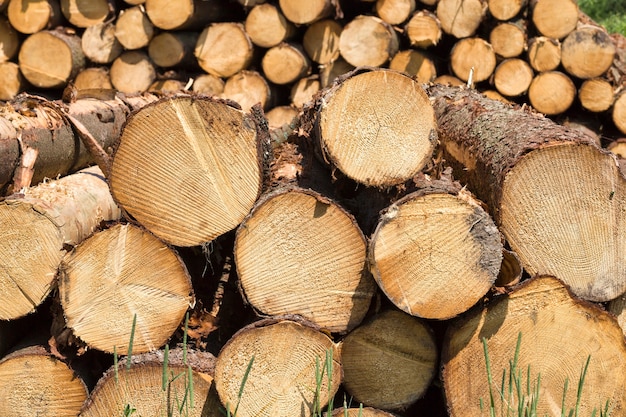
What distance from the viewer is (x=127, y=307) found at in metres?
2.68

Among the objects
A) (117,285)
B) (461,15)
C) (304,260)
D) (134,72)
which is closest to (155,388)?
(117,285)

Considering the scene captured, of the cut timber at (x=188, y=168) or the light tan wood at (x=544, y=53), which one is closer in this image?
the cut timber at (x=188, y=168)

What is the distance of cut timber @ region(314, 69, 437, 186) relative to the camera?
2.66 metres

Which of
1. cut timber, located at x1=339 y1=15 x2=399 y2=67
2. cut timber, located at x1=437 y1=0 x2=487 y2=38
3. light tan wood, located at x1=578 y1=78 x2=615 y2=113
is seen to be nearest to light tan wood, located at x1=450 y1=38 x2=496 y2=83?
cut timber, located at x1=437 y1=0 x2=487 y2=38

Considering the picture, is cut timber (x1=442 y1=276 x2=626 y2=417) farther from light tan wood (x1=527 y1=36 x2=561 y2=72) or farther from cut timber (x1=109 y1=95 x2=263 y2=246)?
light tan wood (x1=527 y1=36 x2=561 y2=72)

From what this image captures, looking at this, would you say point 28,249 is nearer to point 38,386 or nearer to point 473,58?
point 38,386

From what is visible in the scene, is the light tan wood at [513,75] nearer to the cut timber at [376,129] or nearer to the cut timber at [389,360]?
the cut timber at [376,129]

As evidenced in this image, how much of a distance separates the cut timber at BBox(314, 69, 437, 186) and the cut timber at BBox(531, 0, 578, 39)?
10.4 feet

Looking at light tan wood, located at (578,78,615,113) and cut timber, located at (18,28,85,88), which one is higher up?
cut timber, located at (18,28,85,88)

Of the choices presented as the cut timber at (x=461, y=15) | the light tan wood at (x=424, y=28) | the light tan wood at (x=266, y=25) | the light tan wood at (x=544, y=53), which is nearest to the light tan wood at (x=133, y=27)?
the light tan wood at (x=266, y=25)

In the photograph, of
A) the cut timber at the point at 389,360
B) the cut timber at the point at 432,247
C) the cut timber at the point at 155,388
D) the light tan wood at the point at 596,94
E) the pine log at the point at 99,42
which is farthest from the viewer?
the pine log at the point at 99,42

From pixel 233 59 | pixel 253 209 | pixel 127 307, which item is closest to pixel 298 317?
pixel 253 209

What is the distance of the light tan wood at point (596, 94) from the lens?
544 cm

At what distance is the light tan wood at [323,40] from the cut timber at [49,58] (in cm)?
168
